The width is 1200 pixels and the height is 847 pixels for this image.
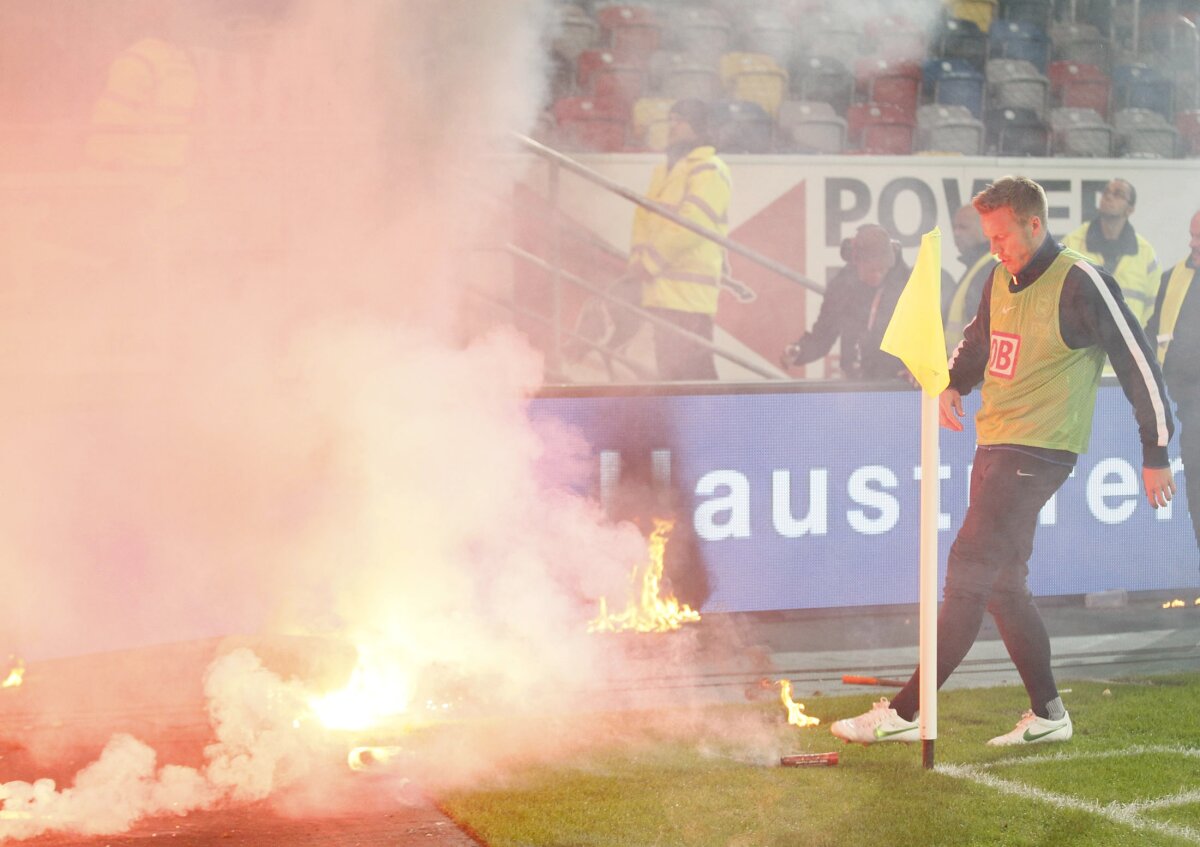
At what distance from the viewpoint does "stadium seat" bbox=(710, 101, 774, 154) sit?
398 inches

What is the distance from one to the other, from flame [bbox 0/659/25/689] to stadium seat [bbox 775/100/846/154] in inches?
269

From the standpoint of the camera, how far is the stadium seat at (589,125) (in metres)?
9.38

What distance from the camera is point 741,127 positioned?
10273 mm

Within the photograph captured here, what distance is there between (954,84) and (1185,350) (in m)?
4.55

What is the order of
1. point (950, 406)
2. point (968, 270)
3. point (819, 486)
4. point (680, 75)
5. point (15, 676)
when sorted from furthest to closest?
point (680, 75)
point (968, 270)
point (819, 486)
point (15, 676)
point (950, 406)

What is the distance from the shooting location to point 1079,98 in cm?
1120

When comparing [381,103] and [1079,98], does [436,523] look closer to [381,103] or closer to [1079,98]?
[381,103]

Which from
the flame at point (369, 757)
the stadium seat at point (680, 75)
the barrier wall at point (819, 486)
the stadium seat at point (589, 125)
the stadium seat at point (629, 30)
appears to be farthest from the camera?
the stadium seat at point (680, 75)

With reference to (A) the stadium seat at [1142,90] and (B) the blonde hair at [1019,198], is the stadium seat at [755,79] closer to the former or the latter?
(A) the stadium seat at [1142,90]

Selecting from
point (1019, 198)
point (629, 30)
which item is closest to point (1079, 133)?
point (629, 30)

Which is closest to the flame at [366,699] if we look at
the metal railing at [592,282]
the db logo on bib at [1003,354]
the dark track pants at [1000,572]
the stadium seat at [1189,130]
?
the dark track pants at [1000,572]

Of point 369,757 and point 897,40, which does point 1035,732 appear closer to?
point 369,757

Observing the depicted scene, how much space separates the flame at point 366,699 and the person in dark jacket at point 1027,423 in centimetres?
168

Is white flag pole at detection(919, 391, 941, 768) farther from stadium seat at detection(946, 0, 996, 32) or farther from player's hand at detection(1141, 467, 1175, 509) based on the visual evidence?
stadium seat at detection(946, 0, 996, 32)
